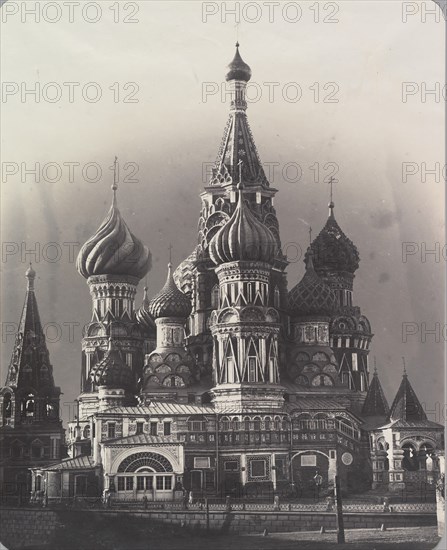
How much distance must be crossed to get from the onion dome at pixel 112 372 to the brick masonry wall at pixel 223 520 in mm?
1612

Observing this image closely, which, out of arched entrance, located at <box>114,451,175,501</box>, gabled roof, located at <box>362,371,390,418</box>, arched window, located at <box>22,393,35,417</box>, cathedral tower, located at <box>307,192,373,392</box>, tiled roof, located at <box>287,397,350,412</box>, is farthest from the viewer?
tiled roof, located at <box>287,397,350,412</box>

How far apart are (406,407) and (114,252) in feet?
10.8

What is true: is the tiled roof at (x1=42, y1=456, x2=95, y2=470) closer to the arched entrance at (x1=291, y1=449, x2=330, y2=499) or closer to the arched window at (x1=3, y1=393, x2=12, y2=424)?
the arched window at (x1=3, y1=393, x2=12, y2=424)

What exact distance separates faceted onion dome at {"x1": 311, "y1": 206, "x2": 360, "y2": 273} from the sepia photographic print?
0.06 metres

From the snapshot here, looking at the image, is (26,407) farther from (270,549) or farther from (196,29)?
(196,29)

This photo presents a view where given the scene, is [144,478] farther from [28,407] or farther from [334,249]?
[334,249]

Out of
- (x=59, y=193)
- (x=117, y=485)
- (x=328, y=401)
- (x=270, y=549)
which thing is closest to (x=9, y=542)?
(x=117, y=485)

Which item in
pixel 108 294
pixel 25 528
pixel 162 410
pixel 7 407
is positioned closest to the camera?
pixel 25 528

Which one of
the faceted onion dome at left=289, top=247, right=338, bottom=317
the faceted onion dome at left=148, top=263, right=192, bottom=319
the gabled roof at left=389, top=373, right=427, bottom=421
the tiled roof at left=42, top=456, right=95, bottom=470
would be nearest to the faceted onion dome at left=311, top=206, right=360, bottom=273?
the faceted onion dome at left=289, top=247, right=338, bottom=317

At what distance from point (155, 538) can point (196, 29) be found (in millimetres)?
4632

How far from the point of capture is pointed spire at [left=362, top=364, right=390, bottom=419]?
533 inches

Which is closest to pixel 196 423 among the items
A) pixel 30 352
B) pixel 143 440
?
pixel 143 440

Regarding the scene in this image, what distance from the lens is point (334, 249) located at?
1351 cm

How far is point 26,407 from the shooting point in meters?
12.9
